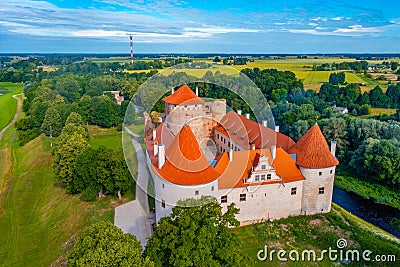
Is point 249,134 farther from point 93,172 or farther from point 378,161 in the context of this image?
point 378,161

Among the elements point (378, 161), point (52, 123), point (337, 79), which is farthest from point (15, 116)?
point (337, 79)

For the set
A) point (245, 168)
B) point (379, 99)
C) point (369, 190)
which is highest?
point (379, 99)

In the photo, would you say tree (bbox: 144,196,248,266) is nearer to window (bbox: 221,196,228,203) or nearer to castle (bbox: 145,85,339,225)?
castle (bbox: 145,85,339,225)

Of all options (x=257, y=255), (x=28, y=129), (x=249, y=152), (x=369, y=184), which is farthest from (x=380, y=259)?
(x=28, y=129)

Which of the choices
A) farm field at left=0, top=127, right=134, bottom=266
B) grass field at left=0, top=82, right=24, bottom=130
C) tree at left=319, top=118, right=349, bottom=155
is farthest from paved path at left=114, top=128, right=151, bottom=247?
grass field at left=0, top=82, right=24, bottom=130

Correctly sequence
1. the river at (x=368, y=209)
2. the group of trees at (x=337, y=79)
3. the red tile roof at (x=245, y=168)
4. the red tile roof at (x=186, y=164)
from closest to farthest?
the red tile roof at (x=186, y=164) < the red tile roof at (x=245, y=168) < the river at (x=368, y=209) < the group of trees at (x=337, y=79)

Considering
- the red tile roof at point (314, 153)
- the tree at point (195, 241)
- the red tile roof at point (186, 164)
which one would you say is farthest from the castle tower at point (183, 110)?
the tree at point (195, 241)

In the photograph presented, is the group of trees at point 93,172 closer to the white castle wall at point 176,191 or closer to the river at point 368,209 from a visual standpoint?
the white castle wall at point 176,191
